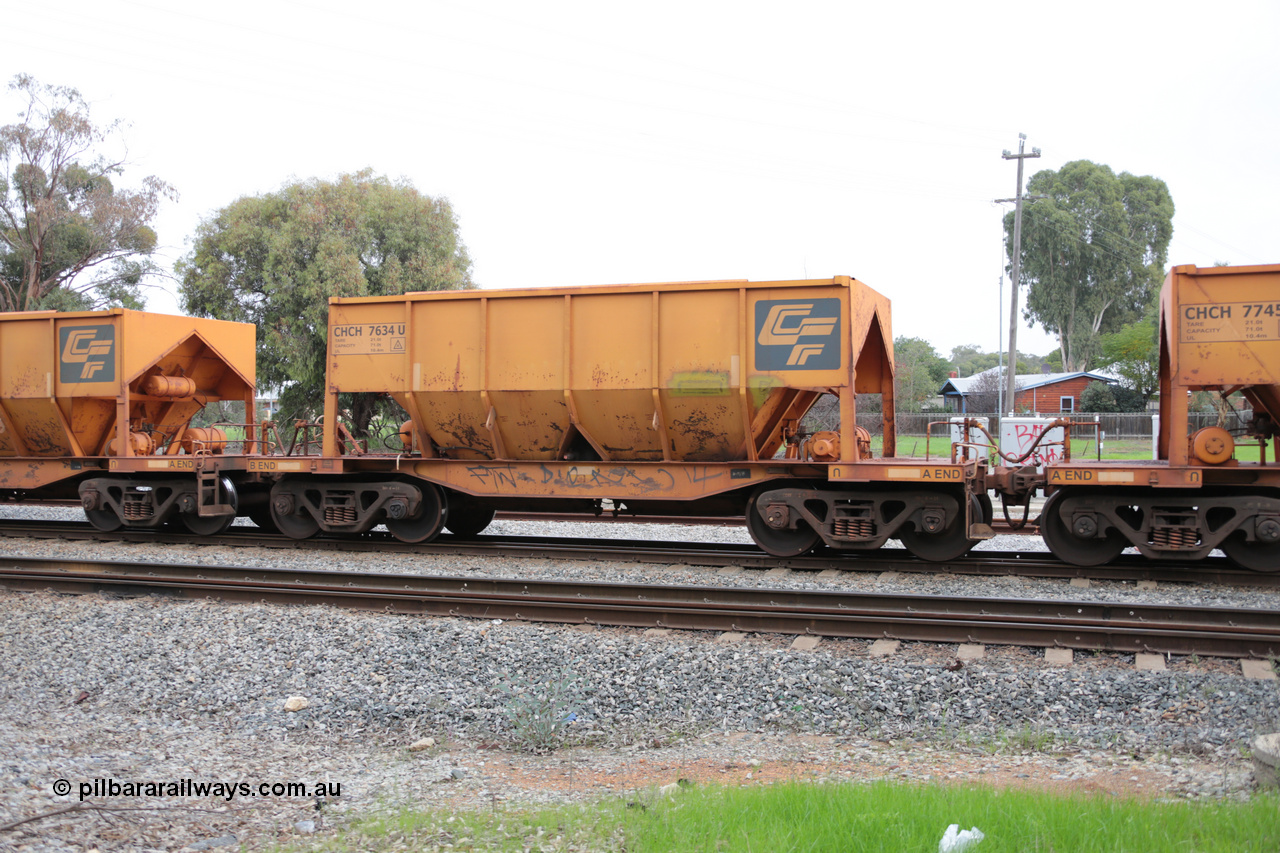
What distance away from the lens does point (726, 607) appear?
7238 mm

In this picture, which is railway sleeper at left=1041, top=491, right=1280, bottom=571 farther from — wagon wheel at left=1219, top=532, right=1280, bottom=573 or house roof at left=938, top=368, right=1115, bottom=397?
house roof at left=938, top=368, right=1115, bottom=397

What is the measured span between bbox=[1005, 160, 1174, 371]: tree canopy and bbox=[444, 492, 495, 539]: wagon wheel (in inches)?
2682

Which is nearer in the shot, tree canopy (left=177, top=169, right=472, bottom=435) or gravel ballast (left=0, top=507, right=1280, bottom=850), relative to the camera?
gravel ballast (left=0, top=507, right=1280, bottom=850)

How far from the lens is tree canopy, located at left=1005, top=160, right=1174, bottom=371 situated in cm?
6881

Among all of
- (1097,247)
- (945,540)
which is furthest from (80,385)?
(1097,247)

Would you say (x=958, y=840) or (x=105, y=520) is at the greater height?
(x=105, y=520)

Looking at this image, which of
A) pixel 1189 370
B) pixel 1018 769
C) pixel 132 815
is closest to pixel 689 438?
pixel 1189 370

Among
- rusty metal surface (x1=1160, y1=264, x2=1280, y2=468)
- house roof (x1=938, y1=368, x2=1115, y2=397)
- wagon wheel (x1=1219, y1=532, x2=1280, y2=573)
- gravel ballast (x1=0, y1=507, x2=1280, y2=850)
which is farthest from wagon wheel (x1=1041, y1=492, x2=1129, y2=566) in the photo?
house roof (x1=938, y1=368, x2=1115, y2=397)

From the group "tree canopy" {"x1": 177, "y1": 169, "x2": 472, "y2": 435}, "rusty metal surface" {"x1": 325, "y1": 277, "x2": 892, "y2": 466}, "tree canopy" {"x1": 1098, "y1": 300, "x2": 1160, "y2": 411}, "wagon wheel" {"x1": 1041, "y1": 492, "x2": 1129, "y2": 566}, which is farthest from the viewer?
"tree canopy" {"x1": 1098, "y1": 300, "x2": 1160, "y2": 411}

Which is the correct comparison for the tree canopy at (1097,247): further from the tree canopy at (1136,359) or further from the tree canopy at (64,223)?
the tree canopy at (64,223)

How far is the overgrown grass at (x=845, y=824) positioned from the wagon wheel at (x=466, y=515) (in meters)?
7.93

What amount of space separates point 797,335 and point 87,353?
1042 cm

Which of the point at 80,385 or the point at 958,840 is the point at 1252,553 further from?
the point at 80,385

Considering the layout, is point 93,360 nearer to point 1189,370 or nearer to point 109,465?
point 109,465
